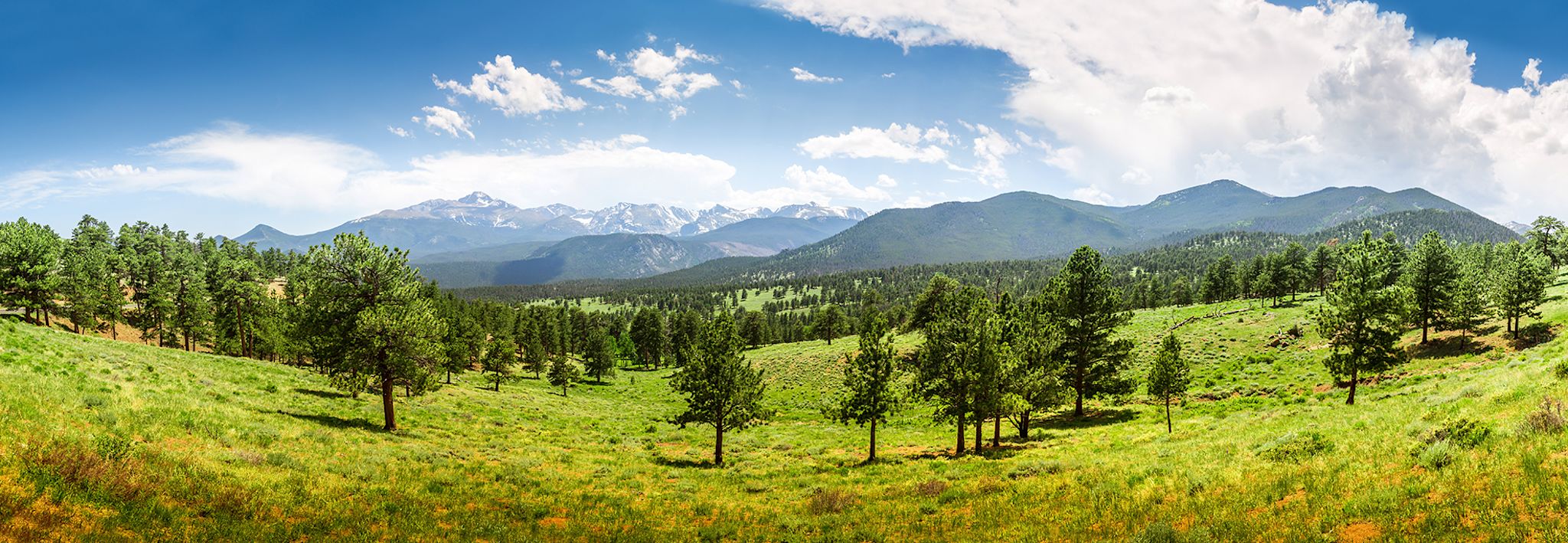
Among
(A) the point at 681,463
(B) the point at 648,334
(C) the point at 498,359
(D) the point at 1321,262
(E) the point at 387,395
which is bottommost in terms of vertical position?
(B) the point at 648,334

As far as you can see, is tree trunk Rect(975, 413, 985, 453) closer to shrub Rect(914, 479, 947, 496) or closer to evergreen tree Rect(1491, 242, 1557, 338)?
shrub Rect(914, 479, 947, 496)

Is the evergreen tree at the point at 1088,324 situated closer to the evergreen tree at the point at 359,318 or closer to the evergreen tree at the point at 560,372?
the evergreen tree at the point at 359,318

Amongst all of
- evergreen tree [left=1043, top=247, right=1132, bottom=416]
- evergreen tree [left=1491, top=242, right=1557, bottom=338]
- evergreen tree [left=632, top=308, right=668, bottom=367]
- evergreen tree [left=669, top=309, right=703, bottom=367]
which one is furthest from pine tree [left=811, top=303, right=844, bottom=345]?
evergreen tree [left=1491, top=242, right=1557, bottom=338]

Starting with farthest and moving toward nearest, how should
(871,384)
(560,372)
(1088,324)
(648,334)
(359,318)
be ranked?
(648,334)
(560,372)
(1088,324)
(871,384)
(359,318)

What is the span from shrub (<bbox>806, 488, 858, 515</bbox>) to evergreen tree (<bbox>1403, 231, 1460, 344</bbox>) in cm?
5419

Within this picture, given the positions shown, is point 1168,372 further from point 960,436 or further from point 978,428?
point 960,436

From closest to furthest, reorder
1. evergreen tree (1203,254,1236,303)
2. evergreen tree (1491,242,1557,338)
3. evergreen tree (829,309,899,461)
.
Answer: evergreen tree (829,309,899,461)
evergreen tree (1491,242,1557,338)
evergreen tree (1203,254,1236,303)

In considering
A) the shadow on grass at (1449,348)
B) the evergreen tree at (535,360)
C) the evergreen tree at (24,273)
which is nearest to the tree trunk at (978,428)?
the shadow on grass at (1449,348)

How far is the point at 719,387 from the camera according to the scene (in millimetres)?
32781

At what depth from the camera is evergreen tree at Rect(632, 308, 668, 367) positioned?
399 ft

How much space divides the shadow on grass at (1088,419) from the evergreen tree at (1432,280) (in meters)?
28.3

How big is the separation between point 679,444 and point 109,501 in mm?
30197

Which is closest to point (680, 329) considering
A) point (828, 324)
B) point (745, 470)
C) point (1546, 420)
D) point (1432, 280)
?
point (828, 324)

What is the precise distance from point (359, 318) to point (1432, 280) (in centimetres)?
7866
